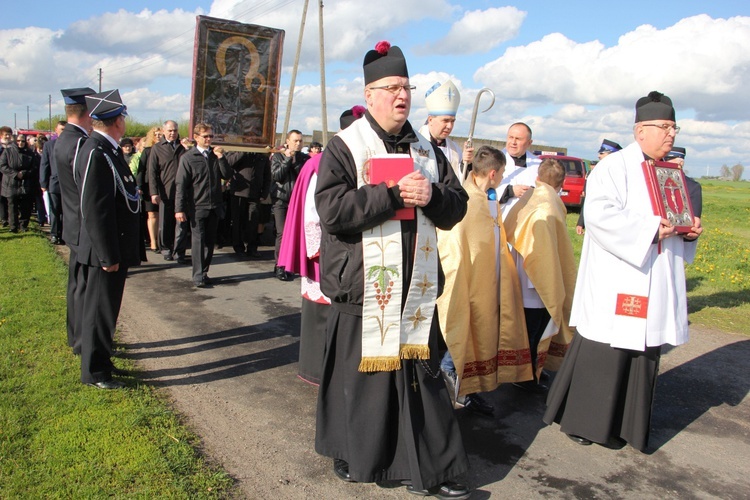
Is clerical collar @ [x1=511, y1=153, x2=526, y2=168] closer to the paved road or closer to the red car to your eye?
the paved road

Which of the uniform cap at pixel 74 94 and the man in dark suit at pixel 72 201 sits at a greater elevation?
the uniform cap at pixel 74 94

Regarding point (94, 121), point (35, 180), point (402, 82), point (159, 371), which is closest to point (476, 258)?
point (402, 82)

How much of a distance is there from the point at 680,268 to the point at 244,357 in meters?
3.65

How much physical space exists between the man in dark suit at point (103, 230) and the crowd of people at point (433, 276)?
1 centimetres

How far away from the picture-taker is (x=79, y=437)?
12.4 feet

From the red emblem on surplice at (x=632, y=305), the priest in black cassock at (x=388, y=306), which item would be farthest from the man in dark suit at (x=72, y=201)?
the red emblem on surplice at (x=632, y=305)

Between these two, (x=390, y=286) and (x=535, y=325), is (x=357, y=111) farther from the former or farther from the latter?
(x=535, y=325)

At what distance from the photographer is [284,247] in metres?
5.08

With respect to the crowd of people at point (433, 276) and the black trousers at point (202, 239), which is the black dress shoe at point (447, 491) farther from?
the black trousers at point (202, 239)

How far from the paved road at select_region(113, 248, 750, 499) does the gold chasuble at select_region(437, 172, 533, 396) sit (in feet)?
1.07

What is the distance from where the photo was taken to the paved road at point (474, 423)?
3520 millimetres

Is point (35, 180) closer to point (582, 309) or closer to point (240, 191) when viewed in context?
point (240, 191)

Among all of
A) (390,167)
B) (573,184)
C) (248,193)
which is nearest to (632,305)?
(390,167)

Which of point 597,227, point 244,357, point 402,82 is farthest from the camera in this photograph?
point 244,357
